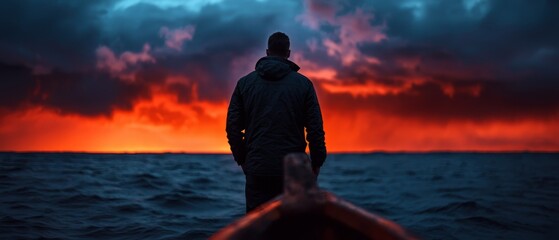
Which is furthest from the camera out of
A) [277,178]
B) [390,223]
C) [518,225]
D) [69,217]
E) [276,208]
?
[518,225]

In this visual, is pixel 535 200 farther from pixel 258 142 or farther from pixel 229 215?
pixel 258 142

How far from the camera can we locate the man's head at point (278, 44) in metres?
4.64

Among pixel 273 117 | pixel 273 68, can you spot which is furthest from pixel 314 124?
pixel 273 68

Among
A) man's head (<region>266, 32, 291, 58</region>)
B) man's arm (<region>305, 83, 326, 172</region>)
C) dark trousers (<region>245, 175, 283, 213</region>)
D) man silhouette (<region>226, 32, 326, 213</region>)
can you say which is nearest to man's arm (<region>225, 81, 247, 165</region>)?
man silhouette (<region>226, 32, 326, 213</region>)

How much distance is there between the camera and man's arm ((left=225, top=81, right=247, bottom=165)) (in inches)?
187

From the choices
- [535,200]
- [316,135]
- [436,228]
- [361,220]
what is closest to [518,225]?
[436,228]

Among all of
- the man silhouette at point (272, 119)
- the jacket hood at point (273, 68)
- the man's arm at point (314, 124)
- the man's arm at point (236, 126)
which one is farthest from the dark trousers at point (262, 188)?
the jacket hood at point (273, 68)

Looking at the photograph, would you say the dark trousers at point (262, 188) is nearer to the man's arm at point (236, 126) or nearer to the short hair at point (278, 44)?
the man's arm at point (236, 126)

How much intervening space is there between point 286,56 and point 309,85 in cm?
38

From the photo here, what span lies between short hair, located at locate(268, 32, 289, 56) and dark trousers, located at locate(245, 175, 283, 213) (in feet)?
4.19

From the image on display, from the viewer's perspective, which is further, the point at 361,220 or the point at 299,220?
the point at 299,220

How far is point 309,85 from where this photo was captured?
4.73m

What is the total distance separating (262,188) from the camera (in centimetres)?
468

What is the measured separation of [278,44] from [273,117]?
2.45ft
